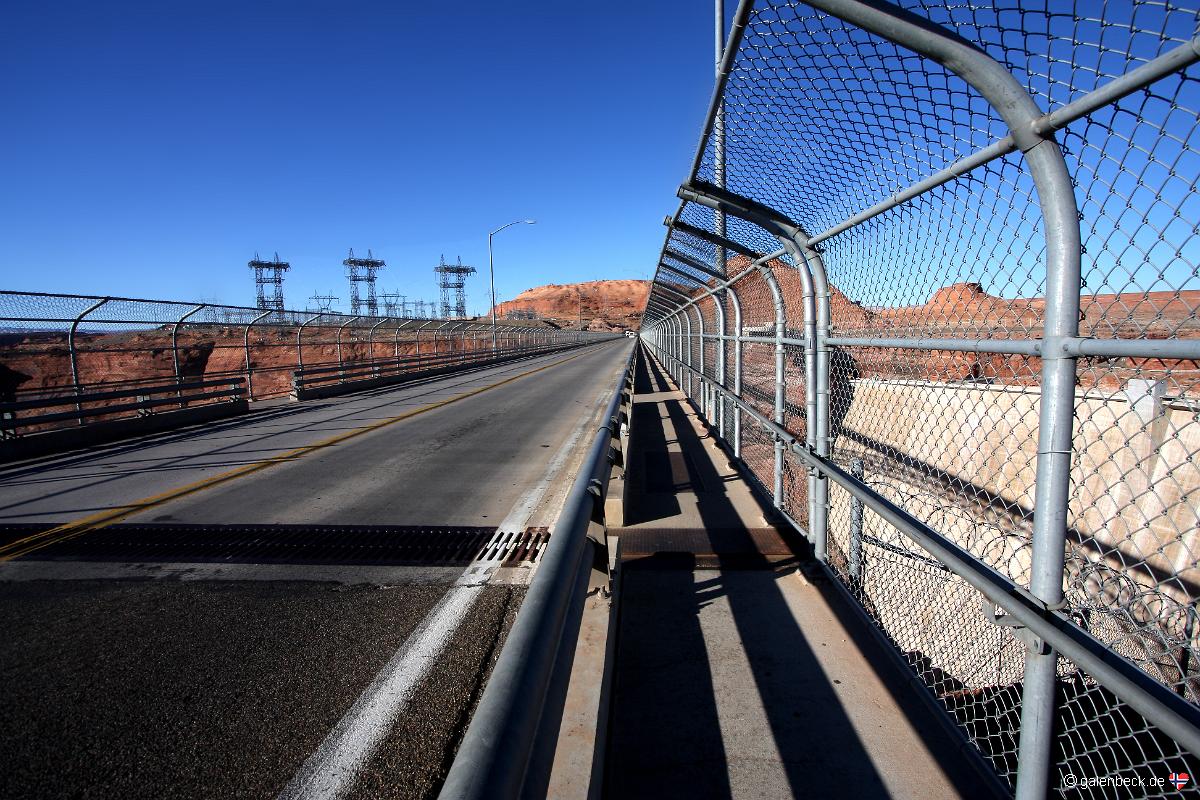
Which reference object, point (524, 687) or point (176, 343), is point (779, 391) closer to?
point (524, 687)

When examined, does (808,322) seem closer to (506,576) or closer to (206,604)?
(506,576)

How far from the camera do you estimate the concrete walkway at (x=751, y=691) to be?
2.51m

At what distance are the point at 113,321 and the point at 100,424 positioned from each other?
88.4 inches

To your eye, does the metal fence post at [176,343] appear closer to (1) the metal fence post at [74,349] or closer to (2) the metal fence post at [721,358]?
(1) the metal fence post at [74,349]

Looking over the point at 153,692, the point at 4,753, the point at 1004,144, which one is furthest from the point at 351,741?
the point at 1004,144

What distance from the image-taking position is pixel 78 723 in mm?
2896

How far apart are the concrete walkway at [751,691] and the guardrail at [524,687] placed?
2.68 ft

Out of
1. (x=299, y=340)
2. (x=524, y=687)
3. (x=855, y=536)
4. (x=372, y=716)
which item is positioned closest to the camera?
(x=524, y=687)

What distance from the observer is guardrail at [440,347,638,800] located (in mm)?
1169

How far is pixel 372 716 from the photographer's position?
291 centimetres

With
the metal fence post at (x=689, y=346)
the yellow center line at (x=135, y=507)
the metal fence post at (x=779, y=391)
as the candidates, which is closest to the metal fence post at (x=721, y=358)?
the metal fence post at (x=779, y=391)

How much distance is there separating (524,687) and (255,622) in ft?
10.3

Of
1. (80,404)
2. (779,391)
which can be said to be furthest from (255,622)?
(80,404)

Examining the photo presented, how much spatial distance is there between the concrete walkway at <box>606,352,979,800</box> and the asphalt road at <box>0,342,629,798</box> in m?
0.84
